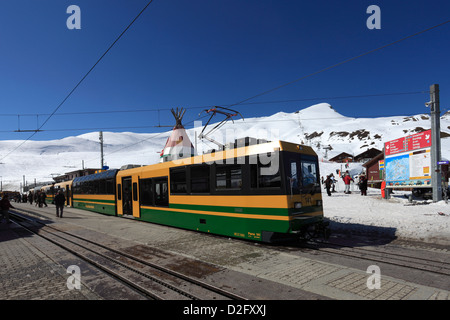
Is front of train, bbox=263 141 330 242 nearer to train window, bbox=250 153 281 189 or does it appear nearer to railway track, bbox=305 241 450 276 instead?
train window, bbox=250 153 281 189

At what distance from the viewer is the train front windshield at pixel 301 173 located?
25.4ft

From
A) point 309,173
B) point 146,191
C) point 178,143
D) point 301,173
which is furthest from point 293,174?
point 178,143

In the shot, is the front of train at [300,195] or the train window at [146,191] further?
the train window at [146,191]

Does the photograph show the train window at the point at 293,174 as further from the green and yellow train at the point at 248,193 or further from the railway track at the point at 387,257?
the railway track at the point at 387,257

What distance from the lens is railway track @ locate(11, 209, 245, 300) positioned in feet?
15.8

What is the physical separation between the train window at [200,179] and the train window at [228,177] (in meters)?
0.58

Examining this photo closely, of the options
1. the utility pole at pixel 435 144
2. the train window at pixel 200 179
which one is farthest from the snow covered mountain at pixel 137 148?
the train window at pixel 200 179

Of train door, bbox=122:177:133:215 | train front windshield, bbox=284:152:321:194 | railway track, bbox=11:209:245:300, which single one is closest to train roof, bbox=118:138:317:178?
train front windshield, bbox=284:152:321:194

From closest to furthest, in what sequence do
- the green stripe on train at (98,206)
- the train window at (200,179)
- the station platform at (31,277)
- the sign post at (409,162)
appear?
the station platform at (31,277) → the train window at (200,179) → the sign post at (409,162) → the green stripe on train at (98,206)

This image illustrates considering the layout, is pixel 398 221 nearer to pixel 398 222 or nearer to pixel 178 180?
pixel 398 222

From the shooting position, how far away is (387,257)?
22.3 feet

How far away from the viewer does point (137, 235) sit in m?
10.6

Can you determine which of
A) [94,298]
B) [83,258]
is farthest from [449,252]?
[83,258]

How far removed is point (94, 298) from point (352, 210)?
12.6 m
